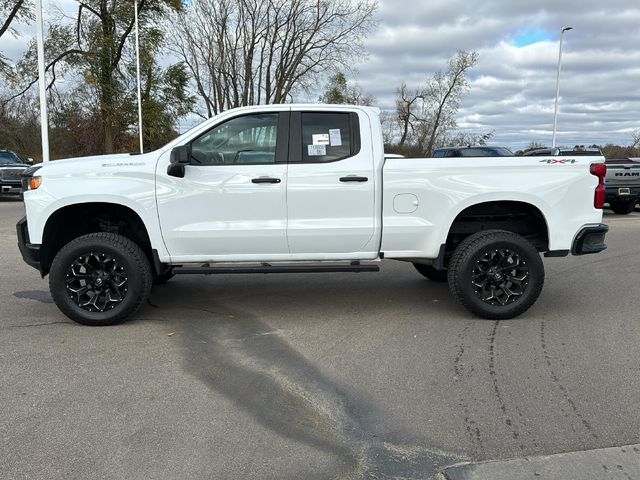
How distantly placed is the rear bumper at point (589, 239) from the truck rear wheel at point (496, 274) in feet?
1.41

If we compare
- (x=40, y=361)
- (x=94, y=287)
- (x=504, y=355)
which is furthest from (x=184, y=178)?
(x=504, y=355)

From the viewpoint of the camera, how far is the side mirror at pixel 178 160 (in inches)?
198

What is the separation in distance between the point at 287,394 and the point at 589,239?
358 cm

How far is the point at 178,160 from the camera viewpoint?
504 cm

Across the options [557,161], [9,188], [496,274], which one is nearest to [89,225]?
[496,274]

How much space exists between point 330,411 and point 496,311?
2601mm

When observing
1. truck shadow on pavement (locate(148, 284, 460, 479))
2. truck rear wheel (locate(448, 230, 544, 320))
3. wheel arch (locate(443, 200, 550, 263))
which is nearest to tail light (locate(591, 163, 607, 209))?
wheel arch (locate(443, 200, 550, 263))

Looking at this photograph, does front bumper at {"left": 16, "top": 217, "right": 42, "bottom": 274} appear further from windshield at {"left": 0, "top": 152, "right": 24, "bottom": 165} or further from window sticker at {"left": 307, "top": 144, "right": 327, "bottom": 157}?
windshield at {"left": 0, "top": 152, "right": 24, "bottom": 165}

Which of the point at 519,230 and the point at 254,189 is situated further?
the point at 519,230

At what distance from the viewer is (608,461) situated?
2973mm

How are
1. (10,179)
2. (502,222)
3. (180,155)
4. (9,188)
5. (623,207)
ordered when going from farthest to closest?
(9,188) → (10,179) → (623,207) → (502,222) → (180,155)

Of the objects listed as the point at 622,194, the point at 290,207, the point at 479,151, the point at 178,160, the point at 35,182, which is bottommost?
the point at 622,194

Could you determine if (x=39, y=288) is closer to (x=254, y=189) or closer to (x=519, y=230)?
(x=254, y=189)

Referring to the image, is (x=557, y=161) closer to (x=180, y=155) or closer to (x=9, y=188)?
(x=180, y=155)
